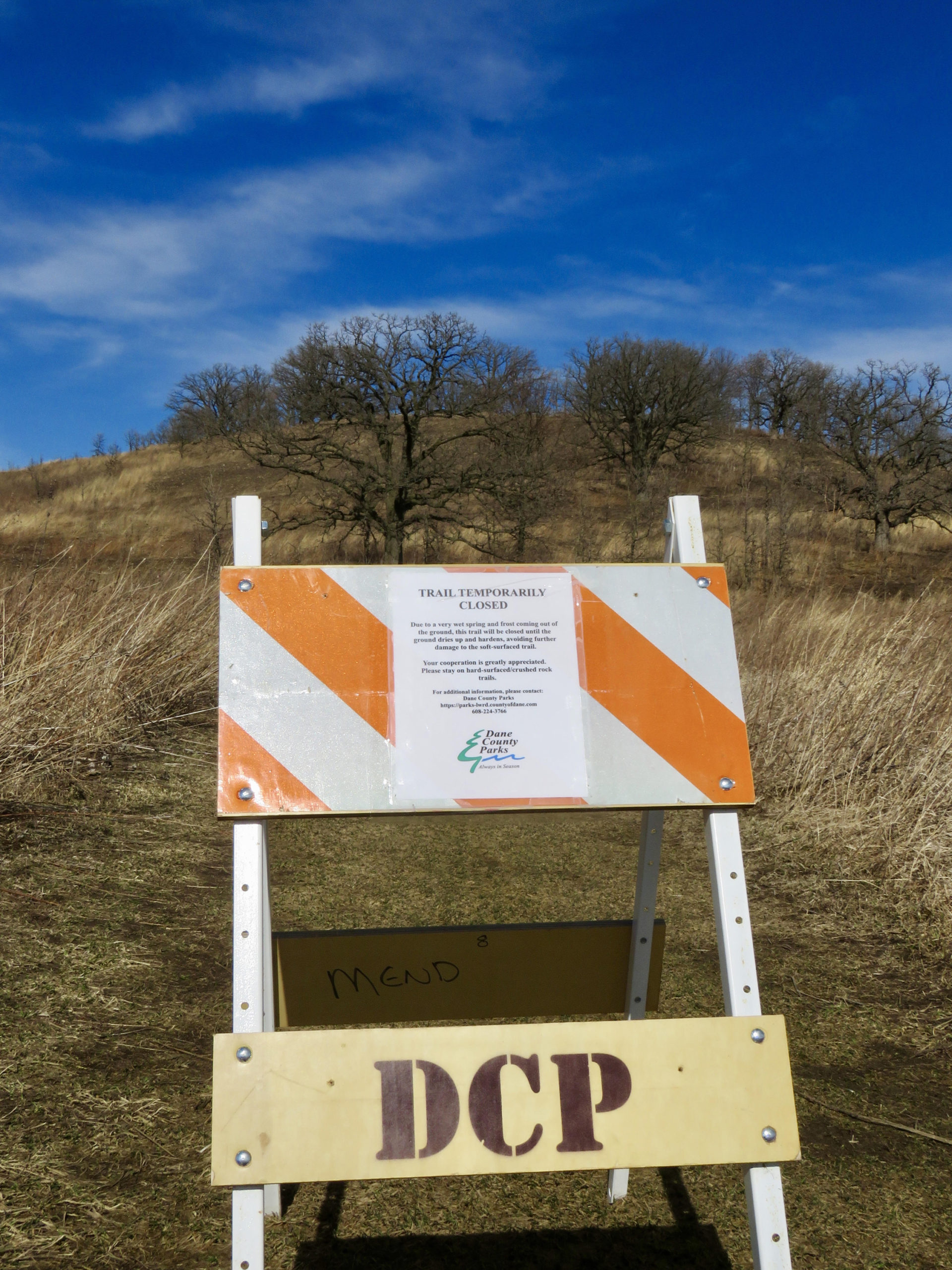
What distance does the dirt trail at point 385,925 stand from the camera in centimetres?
227

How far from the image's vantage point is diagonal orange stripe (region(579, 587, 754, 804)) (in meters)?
1.88

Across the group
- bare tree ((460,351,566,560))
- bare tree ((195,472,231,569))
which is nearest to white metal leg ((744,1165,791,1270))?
bare tree ((195,472,231,569))

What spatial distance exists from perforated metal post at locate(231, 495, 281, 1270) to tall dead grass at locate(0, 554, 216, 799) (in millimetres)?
3635

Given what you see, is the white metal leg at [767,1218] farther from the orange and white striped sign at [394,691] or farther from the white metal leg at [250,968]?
the white metal leg at [250,968]

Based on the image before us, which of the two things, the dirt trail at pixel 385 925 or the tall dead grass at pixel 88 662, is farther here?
the tall dead grass at pixel 88 662

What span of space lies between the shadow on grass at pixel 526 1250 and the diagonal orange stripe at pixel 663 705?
4.12 feet

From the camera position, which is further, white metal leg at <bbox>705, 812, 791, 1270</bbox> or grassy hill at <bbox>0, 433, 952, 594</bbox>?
grassy hill at <bbox>0, 433, 952, 594</bbox>

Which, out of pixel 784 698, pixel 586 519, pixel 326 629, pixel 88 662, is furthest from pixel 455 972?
pixel 586 519

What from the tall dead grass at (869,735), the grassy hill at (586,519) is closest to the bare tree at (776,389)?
the grassy hill at (586,519)

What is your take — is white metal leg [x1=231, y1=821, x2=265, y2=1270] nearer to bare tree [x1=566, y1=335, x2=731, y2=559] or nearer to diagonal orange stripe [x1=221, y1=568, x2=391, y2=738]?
diagonal orange stripe [x1=221, y1=568, x2=391, y2=738]

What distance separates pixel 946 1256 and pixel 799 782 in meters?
4.03

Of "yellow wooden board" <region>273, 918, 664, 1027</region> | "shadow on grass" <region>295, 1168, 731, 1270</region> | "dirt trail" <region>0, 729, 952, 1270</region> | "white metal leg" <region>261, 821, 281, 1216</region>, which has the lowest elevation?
"shadow on grass" <region>295, 1168, 731, 1270</region>

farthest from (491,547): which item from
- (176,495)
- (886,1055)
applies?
(886,1055)

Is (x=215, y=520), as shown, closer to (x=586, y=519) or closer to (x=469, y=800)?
(x=586, y=519)
